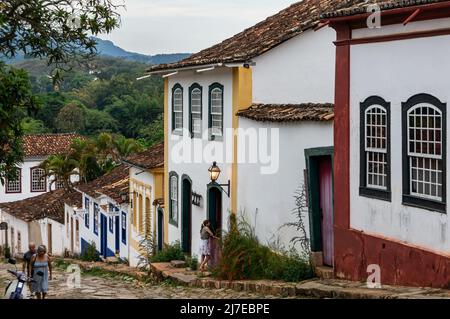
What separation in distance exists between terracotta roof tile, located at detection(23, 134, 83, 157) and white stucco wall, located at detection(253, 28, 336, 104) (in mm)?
40960

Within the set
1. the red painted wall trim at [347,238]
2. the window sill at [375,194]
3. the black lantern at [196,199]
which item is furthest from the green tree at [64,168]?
the window sill at [375,194]

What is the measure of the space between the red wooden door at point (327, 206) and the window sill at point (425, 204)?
10.3 feet

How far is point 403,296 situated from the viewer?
1145 cm

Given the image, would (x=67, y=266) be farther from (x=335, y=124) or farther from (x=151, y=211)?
(x=335, y=124)

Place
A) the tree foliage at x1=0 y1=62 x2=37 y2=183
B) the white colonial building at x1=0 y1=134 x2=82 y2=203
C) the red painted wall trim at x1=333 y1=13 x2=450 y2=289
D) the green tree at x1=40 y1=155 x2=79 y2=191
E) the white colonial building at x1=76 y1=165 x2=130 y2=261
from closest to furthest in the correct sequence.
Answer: the red painted wall trim at x1=333 y1=13 x2=450 y2=289
the tree foliage at x1=0 y1=62 x2=37 y2=183
the white colonial building at x1=76 y1=165 x2=130 y2=261
the green tree at x1=40 y1=155 x2=79 y2=191
the white colonial building at x1=0 y1=134 x2=82 y2=203

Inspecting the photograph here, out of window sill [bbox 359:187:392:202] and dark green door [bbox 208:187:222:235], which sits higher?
window sill [bbox 359:187:392:202]

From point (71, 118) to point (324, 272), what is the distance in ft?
209

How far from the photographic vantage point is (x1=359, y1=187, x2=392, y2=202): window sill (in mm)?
13500

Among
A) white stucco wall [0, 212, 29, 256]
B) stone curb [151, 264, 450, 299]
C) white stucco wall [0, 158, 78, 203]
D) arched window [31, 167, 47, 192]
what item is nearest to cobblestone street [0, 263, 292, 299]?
stone curb [151, 264, 450, 299]

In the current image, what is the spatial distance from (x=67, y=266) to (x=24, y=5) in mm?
15914

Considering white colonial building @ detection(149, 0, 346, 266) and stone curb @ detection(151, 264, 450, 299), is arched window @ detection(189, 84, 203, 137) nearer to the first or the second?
white colonial building @ detection(149, 0, 346, 266)

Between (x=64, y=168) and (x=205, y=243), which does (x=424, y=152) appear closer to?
(x=205, y=243)

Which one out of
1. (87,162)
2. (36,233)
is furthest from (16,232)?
(87,162)

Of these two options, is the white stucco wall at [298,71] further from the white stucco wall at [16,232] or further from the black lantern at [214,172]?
the white stucco wall at [16,232]
